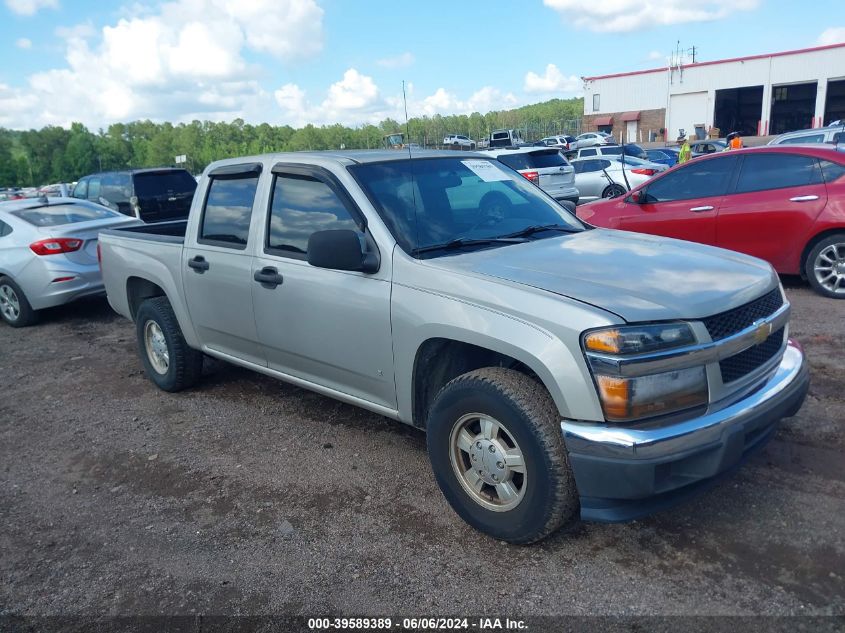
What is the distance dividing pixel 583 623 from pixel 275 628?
→ 1227mm

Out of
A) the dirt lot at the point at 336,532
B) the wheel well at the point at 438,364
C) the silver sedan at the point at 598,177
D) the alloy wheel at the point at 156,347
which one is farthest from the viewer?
the silver sedan at the point at 598,177

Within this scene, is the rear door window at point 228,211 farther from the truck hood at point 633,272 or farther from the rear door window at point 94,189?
the rear door window at point 94,189

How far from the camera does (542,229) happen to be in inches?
165

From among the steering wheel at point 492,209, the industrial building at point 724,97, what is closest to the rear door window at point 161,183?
the steering wheel at point 492,209

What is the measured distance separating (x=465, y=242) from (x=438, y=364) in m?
0.71

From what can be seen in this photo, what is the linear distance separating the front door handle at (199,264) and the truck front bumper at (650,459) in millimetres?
2960

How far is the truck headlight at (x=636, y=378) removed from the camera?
2.73m

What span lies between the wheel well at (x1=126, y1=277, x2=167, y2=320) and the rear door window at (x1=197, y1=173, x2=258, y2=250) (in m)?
1.12

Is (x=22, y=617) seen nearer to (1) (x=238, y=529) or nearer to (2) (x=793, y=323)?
(1) (x=238, y=529)

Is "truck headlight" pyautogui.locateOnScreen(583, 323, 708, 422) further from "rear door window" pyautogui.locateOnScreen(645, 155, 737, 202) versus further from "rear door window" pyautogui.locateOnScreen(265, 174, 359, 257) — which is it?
"rear door window" pyautogui.locateOnScreen(645, 155, 737, 202)

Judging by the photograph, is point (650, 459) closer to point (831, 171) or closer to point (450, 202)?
point (450, 202)

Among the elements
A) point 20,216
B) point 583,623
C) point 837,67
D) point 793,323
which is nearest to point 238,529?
point 583,623

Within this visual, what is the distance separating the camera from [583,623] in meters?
2.69

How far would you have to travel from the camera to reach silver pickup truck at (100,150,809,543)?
2777mm
